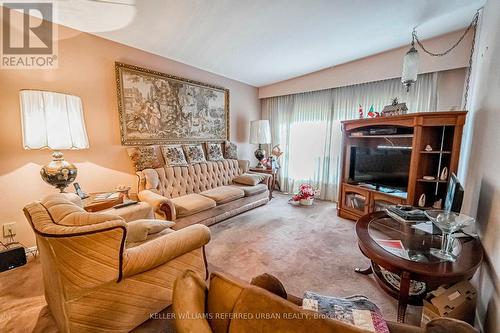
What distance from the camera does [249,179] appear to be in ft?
12.1

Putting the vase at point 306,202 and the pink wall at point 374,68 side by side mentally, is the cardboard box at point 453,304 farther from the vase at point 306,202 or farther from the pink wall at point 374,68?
the pink wall at point 374,68

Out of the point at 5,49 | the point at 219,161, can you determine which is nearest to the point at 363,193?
the point at 219,161

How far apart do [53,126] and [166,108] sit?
1624 mm

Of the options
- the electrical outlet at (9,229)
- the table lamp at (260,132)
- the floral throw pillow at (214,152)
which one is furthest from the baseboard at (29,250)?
the table lamp at (260,132)

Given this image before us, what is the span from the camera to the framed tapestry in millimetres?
2865

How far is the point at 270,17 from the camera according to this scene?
7.70ft

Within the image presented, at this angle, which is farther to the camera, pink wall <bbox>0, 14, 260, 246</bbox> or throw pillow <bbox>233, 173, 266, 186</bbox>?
throw pillow <bbox>233, 173, 266, 186</bbox>

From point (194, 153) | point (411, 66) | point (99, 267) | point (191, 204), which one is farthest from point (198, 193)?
point (411, 66)

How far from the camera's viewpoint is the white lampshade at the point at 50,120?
1.72m

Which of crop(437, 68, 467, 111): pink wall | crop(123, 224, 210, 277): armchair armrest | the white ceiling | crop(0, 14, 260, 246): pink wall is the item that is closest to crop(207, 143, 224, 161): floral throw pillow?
crop(0, 14, 260, 246): pink wall

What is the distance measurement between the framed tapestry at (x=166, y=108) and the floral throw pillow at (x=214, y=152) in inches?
7.8

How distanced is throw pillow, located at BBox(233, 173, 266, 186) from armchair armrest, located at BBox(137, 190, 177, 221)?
151 cm

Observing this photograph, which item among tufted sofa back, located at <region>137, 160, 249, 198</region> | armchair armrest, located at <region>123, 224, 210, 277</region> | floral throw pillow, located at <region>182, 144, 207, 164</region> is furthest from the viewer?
floral throw pillow, located at <region>182, 144, 207, 164</region>

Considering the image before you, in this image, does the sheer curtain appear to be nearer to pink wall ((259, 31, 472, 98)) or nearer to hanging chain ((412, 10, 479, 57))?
pink wall ((259, 31, 472, 98))
